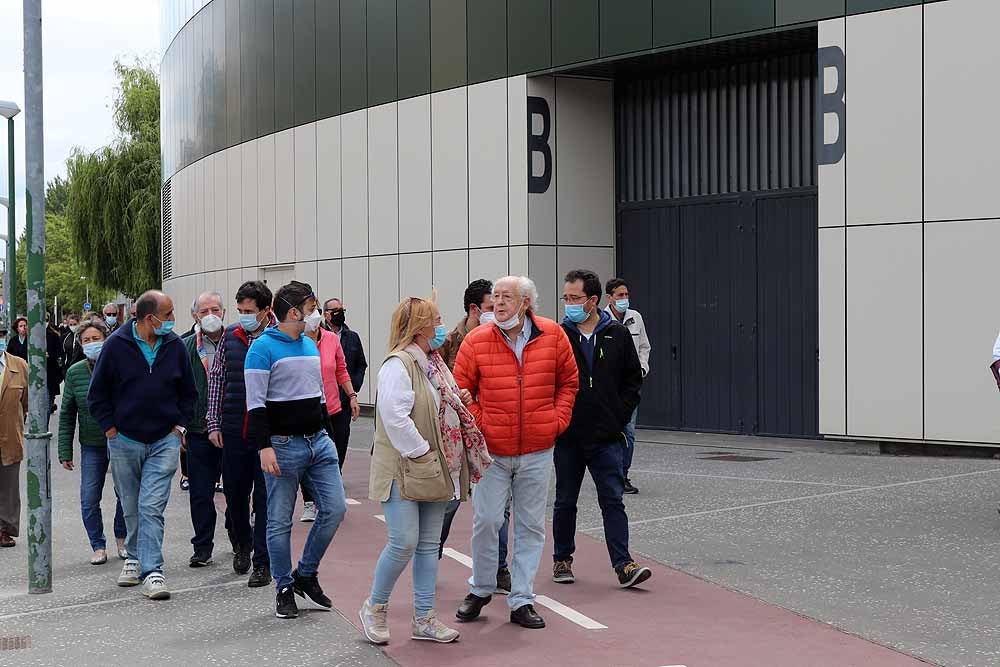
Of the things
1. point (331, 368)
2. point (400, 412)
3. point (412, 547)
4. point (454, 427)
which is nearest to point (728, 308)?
point (331, 368)

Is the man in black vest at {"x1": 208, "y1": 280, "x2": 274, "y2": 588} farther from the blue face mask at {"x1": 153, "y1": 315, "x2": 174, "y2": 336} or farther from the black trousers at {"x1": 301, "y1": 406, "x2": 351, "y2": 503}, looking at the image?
the black trousers at {"x1": 301, "y1": 406, "x2": 351, "y2": 503}

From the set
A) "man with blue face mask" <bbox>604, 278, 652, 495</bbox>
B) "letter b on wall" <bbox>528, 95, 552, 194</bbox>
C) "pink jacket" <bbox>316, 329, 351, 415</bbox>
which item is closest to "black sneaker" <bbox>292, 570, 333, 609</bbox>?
"pink jacket" <bbox>316, 329, 351, 415</bbox>

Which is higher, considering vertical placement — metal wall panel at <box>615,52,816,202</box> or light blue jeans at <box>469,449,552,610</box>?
metal wall panel at <box>615,52,816,202</box>

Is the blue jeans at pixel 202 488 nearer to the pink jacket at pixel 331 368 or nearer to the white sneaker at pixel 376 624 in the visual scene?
the pink jacket at pixel 331 368

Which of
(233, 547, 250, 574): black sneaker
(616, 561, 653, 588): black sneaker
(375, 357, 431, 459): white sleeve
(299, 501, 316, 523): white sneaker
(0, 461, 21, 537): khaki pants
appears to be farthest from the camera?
(299, 501, 316, 523): white sneaker

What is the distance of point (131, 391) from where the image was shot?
27.6 feet

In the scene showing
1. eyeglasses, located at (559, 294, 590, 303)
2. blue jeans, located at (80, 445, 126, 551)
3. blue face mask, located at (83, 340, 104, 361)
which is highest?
eyeglasses, located at (559, 294, 590, 303)

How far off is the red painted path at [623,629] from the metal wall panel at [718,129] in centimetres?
1012

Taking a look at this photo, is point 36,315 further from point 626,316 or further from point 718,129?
point 718,129

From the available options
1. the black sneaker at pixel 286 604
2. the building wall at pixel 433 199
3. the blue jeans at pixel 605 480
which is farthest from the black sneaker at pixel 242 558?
the building wall at pixel 433 199

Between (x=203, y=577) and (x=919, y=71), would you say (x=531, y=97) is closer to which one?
(x=919, y=71)

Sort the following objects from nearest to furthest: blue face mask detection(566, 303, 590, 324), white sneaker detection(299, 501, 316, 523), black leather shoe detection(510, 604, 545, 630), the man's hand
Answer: black leather shoe detection(510, 604, 545, 630), the man's hand, blue face mask detection(566, 303, 590, 324), white sneaker detection(299, 501, 316, 523)

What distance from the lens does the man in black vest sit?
8500 mm

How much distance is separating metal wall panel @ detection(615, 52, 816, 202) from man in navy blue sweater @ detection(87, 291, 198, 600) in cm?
1116
